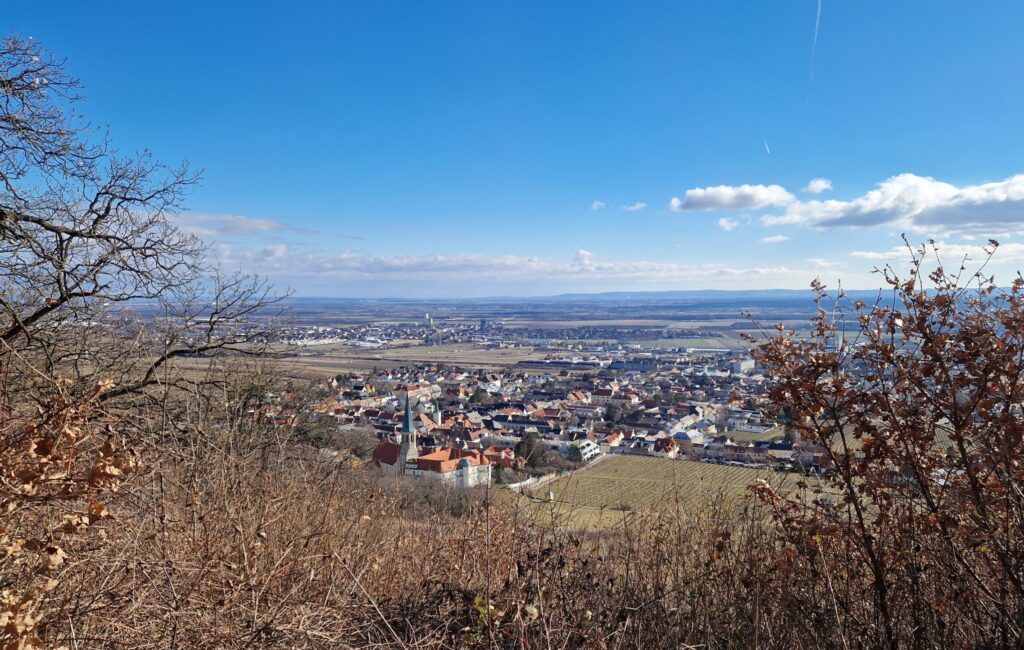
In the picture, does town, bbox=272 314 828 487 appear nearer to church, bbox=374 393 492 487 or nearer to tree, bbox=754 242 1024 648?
church, bbox=374 393 492 487

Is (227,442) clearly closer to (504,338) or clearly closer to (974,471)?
(974,471)

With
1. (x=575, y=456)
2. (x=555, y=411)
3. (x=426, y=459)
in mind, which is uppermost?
(x=575, y=456)

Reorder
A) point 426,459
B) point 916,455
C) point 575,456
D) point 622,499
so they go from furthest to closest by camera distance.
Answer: point 426,459 → point 575,456 → point 622,499 → point 916,455

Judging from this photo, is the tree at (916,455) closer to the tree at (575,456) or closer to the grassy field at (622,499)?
the grassy field at (622,499)

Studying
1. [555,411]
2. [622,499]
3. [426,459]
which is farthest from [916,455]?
[555,411]

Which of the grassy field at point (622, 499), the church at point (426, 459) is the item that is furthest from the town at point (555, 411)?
the grassy field at point (622, 499)

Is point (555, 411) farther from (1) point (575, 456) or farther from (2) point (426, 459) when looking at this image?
(1) point (575, 456)

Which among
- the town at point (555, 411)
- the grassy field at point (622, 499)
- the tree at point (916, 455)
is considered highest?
the tree at point (916, 455)

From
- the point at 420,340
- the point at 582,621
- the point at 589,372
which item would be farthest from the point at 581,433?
the point at 420,340

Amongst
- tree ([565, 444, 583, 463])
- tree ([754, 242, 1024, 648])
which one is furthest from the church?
tree ([754, 242, 1024, 648])
